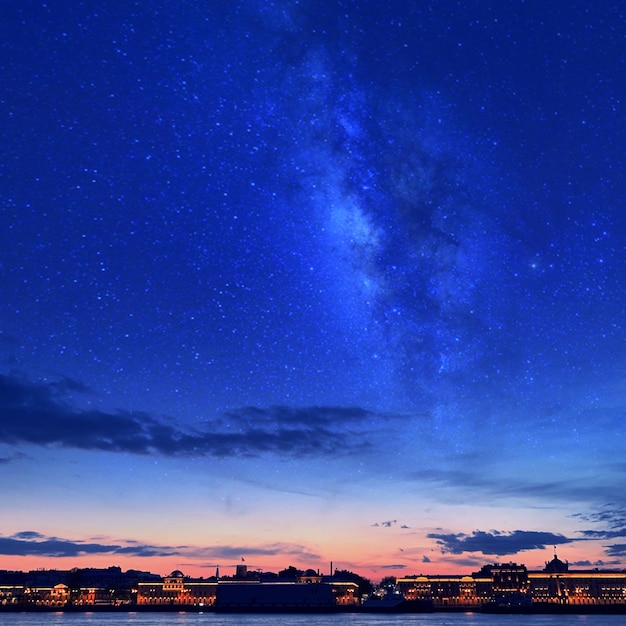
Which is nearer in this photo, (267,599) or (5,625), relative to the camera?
(5,625)

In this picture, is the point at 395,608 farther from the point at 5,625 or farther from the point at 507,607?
the point at 5,625

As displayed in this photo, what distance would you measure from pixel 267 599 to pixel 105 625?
7571cm

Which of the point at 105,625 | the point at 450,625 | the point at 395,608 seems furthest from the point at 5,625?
the point at 395,608

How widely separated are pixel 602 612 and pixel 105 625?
13863cm

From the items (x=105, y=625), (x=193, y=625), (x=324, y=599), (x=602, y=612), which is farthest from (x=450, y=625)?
(x=602, y=612)

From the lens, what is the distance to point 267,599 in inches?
7244

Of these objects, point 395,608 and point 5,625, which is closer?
point 5,625

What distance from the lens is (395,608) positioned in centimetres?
18875

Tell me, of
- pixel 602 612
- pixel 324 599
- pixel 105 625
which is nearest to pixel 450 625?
pixel 105 625

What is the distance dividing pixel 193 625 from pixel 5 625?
3421 centimetres

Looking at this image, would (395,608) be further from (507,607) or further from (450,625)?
(450,625)

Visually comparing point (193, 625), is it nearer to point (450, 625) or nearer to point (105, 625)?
point (105, 625)

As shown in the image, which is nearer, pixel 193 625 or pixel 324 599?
pixel 193 625

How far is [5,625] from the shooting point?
121000 millimetres
